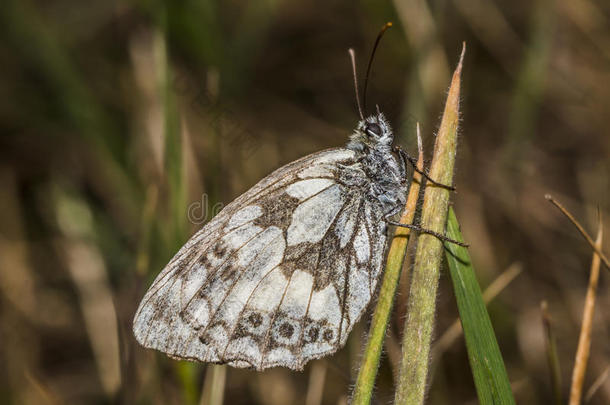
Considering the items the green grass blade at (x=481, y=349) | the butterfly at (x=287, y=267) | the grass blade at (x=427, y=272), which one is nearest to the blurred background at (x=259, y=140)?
the butterfly at (x=287, y=267)

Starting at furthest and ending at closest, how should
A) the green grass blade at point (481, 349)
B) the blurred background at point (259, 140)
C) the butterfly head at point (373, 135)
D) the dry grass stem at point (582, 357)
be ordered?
1. the blurred background at point (259, 140)
2. the butterfly head at point (373, 135)
3. the dry grass stem at point (582, 357)
4. the green grass blade at point (481, 349)

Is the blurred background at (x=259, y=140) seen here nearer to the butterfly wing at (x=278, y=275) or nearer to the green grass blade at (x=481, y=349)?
the butterfly wing at (x=278, y=275)

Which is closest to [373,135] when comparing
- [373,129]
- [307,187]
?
[373,129]

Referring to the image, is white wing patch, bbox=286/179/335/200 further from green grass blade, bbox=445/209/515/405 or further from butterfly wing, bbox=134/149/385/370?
green grass blade, bbox=445/209/515/405

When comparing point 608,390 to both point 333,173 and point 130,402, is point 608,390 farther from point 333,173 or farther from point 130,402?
point 130,402

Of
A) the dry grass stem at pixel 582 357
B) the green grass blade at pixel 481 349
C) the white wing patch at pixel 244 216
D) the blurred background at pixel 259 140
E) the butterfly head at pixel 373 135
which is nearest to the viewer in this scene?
the green grass blade at pixel 481 349

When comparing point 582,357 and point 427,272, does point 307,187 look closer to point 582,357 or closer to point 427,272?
point 427,272

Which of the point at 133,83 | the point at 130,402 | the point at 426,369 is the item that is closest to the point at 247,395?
the point at 130,402

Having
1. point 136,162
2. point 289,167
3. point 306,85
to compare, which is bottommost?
point 289,167
